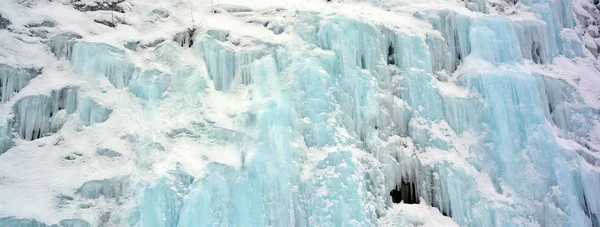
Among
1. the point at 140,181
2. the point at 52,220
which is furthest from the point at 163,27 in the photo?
the point at 52,220

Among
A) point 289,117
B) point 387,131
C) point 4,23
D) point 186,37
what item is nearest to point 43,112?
point 4,23

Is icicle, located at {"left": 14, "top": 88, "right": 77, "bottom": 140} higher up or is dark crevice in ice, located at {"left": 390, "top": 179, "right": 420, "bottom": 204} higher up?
icicle, located at {"left": 14, "top": 88, "right": 77, "bottom": 140}

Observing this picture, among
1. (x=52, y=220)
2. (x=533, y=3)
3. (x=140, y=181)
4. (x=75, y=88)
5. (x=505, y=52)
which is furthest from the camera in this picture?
(x=533, y=3)

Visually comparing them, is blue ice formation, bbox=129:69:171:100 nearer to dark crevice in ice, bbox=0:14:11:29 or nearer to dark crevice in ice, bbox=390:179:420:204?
dark crevice in ice, bbox=0:14:11:29

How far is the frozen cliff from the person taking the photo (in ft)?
18.5

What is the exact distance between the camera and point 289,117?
21.1 ft

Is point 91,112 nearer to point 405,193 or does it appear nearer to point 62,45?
point 62,45

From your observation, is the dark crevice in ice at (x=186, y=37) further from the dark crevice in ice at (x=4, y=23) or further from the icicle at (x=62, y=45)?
the dark crevice in ice at (x=4, y=23)

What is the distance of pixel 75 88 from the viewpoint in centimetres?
610

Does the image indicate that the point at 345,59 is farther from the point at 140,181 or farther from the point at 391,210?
the point at 140,181

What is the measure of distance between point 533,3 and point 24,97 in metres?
8.88

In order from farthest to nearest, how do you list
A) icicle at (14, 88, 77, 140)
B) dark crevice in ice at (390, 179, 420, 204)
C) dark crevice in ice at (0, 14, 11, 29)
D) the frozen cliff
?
1. dark crevice in ice at (390, 179, 420, 204)
2. dark crevice in ice at (0, 14, 11, 29)
3. icicle at (14, 88, 77, 140)
4. the frozen cliff

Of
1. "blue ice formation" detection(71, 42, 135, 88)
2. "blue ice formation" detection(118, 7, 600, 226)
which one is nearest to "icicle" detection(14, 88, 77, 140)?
"blue ice formation" detection(71, 42, 135, 88)

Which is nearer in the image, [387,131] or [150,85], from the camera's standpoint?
[150,85]
